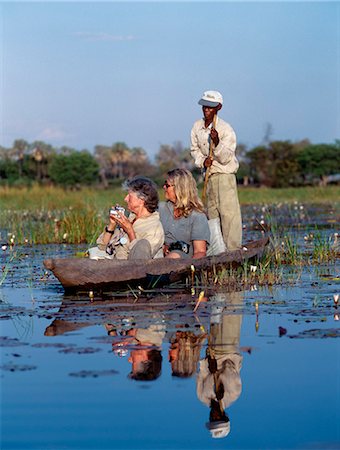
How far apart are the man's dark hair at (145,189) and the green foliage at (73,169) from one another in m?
55.7

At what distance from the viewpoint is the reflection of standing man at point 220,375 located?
15.3 ft

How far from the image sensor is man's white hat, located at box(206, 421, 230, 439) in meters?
4.39

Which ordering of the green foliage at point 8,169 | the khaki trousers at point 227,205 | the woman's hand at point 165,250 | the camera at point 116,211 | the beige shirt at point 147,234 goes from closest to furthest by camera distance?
the camera at point 116,211
the beige shirt at point 147,234
the woman's hand at point 165,250
the khaki trousers at point 227,205
the green foliage at point 8,169

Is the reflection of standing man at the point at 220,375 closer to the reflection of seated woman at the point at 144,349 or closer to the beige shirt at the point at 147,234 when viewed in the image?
the reflection of seated woman at the point at 144,349

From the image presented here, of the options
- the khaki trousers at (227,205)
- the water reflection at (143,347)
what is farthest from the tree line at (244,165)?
the water reflection at (143,347)

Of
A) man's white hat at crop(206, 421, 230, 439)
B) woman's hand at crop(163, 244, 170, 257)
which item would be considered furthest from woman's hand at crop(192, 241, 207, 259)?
man's white hat at crop(206, 421, 230, 439)

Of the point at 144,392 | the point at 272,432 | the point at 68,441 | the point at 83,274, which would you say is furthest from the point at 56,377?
the point at 83,274

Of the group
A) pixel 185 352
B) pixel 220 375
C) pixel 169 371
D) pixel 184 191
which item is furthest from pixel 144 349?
pixel 184 191

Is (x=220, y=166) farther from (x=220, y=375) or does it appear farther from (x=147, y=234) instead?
(x=220, y=375)

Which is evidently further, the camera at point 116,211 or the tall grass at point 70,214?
the tall grass at point 70,214

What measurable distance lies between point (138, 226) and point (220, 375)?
3.70 metres

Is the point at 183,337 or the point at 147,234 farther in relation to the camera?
the point at 147,234

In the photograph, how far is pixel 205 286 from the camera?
9.41 meters

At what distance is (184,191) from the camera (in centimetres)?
916
